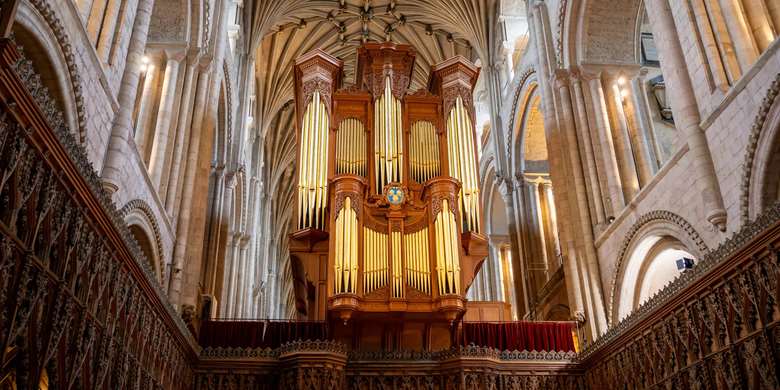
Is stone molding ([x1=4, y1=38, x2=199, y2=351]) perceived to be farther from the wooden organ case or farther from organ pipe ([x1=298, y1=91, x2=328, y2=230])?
organ pipe ([x1=298, y1=91, x2=328, y2=230])

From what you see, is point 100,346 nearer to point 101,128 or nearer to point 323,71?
point 101,128

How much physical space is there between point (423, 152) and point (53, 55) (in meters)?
9.41

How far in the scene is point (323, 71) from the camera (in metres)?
17.4

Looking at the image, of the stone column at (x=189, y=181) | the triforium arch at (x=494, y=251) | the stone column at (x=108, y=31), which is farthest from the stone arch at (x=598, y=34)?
the stone column at (x=108, y=31)

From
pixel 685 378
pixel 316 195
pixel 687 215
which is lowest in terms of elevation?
pixel 685 378

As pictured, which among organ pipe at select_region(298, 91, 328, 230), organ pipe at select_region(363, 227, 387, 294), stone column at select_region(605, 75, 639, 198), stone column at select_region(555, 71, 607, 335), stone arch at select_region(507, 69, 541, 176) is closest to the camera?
organ pipe at select_region(363, 227, 387, 294)

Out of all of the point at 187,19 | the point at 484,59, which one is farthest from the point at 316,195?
the point at 484,59

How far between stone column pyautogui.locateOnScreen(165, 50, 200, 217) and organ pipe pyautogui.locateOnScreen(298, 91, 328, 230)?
263 cm

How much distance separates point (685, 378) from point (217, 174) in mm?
14959

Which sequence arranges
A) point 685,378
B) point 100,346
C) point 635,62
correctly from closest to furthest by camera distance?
point 100,346 → point 685,378 → point 635,62

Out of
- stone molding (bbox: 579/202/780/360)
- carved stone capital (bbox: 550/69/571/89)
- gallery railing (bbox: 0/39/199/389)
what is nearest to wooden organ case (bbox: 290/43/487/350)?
carved stone capital (bbox: 550/69/571/89)

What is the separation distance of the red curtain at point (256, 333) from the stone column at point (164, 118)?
117 inches

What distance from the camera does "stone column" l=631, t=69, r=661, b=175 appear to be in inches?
603

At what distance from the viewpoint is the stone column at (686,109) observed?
10.1 m
